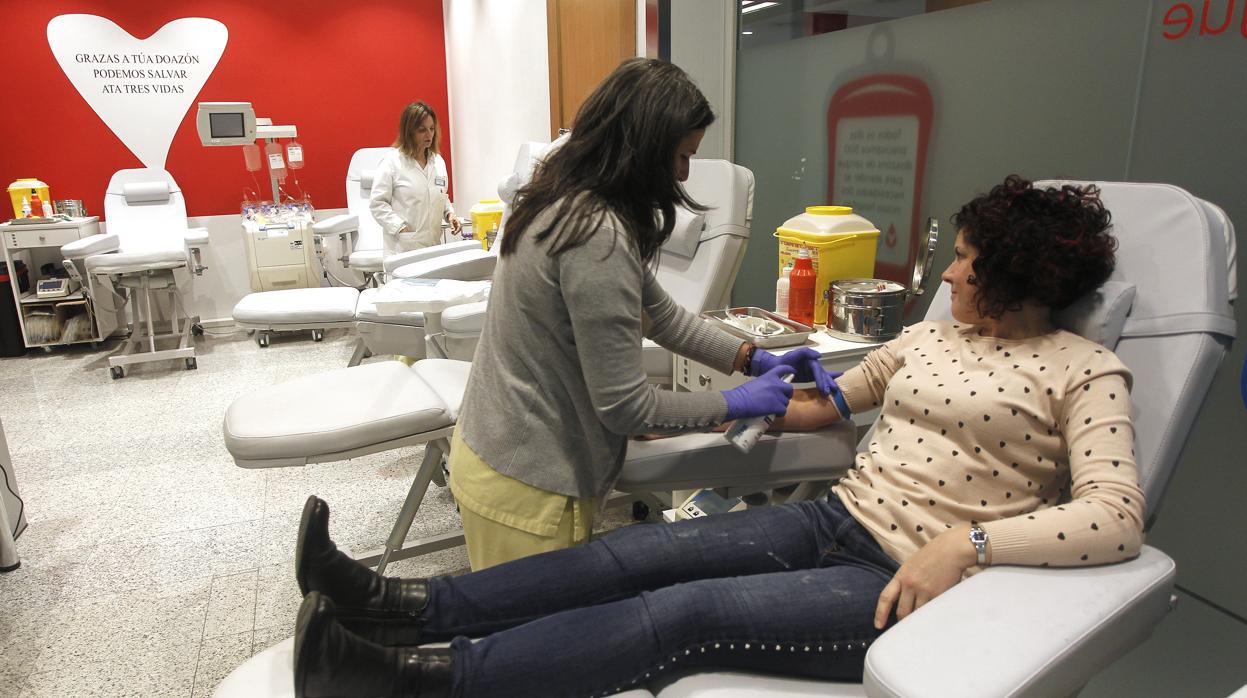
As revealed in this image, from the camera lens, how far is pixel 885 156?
2.24 metres

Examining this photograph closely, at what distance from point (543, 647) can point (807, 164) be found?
1.94 metres

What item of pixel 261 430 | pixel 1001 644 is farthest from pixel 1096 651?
pixel 261 430

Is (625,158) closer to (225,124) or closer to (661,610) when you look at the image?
(661,610)

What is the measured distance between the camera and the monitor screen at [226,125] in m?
4.59

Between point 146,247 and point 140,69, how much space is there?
1.29m

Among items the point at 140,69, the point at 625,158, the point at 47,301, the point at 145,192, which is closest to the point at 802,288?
the point at 625,158

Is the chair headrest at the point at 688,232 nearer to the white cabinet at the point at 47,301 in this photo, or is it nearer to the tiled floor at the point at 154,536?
the tiled floor at the point at 154,536

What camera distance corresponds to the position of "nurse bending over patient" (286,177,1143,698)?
3.42ft

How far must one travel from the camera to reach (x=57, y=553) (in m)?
2.45

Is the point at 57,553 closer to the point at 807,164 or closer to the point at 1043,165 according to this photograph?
the point at 807,164

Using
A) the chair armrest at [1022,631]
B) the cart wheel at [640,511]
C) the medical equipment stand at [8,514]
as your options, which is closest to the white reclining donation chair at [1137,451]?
the chair armrest at [1022,631]

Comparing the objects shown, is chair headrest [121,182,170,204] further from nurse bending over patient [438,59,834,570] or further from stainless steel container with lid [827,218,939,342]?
stainless steel container with lid [827,218,939,342]

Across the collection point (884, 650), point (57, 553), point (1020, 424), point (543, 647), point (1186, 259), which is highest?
point (1186, 259)

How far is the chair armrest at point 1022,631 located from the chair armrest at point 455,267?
2.19 metres
